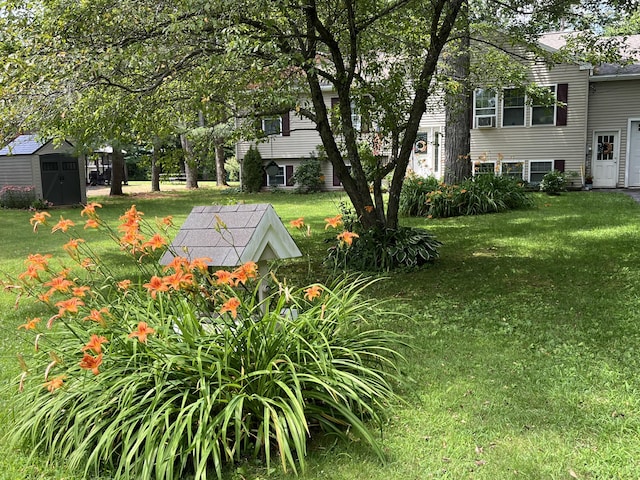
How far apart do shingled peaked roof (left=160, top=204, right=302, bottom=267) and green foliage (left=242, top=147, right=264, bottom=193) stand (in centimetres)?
1724

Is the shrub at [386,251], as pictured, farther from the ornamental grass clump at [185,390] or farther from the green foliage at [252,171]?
the green foliage at [252,171]

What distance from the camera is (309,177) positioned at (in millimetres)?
20484

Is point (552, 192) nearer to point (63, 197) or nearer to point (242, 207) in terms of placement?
point (242, 207)

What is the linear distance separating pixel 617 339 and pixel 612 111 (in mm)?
16165

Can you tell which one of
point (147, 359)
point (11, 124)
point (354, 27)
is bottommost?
point (147, 359)

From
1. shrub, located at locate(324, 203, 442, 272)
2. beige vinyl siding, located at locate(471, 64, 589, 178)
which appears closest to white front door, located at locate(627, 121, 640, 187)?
beige vinyl siding, located at locate(471, 64, 589, 178)

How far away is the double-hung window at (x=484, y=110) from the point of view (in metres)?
18.5

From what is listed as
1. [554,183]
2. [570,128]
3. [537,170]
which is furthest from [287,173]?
[570,128]

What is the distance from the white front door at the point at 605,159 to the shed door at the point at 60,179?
17.4 meters

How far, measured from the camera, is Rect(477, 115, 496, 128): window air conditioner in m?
18.6

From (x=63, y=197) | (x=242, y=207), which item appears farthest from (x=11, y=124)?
(x=63, y=197)

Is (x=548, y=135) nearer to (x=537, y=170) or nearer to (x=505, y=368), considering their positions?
(x=537, y=170)

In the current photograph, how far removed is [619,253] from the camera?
721 centimetres

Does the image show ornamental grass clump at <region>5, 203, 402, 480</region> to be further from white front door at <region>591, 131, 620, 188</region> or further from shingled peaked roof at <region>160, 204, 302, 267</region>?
white front door at <region>591, 131, 620, 188</region>
